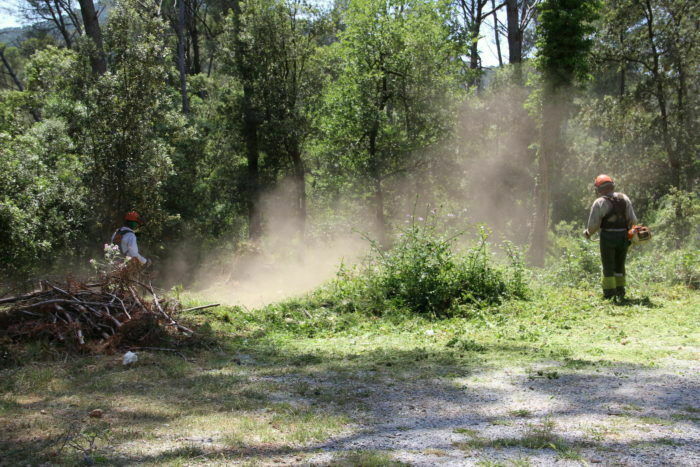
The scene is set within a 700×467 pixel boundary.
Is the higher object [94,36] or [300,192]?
[94,36]

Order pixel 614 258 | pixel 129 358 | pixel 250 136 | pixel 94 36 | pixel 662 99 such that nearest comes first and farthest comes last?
1. pixel 129 358
2. pixel 614 258
3. pixel 94 36
4. pixel 662 99
5. pixel 250 136

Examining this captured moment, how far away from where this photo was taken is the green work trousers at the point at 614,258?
9.37 meters

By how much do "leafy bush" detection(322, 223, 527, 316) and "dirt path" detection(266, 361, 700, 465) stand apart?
3886 mm

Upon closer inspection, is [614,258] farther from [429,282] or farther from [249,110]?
[249,110]

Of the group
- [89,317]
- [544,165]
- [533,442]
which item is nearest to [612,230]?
[533,442]

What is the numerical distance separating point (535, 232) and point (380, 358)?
46.8 ft

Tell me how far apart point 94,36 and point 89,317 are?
635 inches

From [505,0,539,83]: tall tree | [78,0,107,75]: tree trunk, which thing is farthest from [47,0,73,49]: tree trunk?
[505,0,539,83]: tall tree

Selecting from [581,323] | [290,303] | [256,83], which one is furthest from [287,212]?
[581,323]

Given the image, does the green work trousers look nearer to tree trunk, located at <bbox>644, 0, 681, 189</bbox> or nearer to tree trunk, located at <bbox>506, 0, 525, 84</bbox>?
tree trunk, located at <bbox>644, 0, 681, 189</bbox>

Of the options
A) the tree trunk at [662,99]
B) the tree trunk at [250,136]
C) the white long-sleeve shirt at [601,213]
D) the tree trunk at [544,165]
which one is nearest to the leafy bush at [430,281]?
the white long-sleeve shirt at [601,213]

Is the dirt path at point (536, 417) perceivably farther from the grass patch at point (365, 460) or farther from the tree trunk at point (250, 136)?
the tree trunk at point (250, 136)

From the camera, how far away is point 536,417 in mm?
4320

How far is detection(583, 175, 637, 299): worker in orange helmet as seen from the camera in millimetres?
9375
